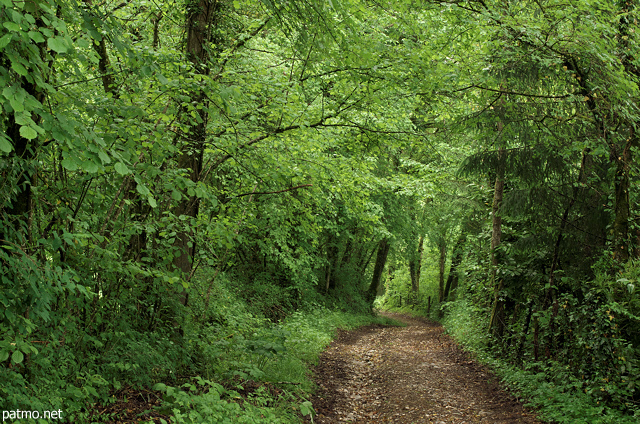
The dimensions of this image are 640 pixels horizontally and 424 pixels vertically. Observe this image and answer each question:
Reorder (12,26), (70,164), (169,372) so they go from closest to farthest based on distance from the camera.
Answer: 1. (12,26)
2. (70,164)
3. (169,372)

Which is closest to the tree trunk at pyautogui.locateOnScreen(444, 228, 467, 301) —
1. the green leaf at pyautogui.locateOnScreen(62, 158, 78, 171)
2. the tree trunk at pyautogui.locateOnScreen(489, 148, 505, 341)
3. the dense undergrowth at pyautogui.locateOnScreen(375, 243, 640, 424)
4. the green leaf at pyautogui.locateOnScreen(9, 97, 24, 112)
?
the tree trunk at pyautogui.locateOnScreen(489, 148, 505, 341)

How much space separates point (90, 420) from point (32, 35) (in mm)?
3451

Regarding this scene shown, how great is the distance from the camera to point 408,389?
839cm

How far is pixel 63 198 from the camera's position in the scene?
165 inches

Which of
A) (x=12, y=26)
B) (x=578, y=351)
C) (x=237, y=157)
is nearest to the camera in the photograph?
(x=12, y=26)

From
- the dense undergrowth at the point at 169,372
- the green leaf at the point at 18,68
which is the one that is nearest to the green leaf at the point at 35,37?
the green leaf at the point at 18,68

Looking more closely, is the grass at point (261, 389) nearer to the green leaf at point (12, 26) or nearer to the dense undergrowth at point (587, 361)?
the green leaf at point (12, 26)

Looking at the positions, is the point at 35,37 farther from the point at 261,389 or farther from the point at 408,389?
the point at 408,389

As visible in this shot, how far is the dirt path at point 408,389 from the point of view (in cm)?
682

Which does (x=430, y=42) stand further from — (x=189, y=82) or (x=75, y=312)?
(x=75, y=312)

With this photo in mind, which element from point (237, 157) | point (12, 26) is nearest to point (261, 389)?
point (237, 157)

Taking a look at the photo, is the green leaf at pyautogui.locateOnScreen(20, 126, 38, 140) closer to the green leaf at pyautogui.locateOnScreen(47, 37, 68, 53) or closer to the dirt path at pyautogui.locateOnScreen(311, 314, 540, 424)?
the green leaf at pyautogui.locateOnScreen(47, 37, 68, 53)

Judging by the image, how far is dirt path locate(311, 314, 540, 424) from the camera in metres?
6.82

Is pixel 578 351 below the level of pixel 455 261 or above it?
below
